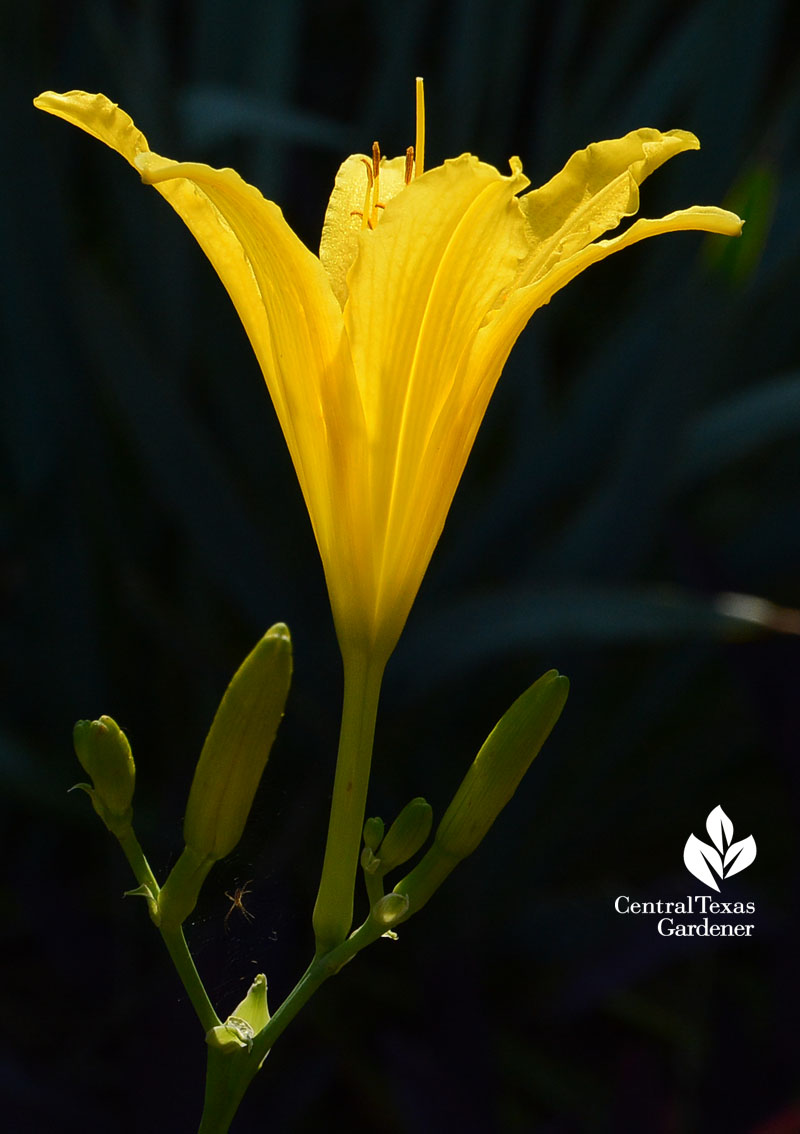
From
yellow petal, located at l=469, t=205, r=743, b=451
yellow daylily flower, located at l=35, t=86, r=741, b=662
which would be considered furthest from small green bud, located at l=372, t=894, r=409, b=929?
yellow petal, located at l=469, t=205, r=743, b=451

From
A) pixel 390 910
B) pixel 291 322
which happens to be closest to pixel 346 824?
pixel 390 910

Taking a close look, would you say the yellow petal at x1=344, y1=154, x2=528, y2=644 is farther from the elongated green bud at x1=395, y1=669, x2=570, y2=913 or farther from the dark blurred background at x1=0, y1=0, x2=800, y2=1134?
the dark blurred background at x1=0, y1=0, x2=800, y2=1134

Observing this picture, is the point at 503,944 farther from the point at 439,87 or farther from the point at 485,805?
the point at 439,87

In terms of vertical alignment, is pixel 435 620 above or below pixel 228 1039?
above

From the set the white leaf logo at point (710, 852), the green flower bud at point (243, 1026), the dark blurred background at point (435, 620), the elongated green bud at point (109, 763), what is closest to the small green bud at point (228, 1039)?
the green flower bud at point (243, 1026)

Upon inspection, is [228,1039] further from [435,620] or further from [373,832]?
[435,620]
